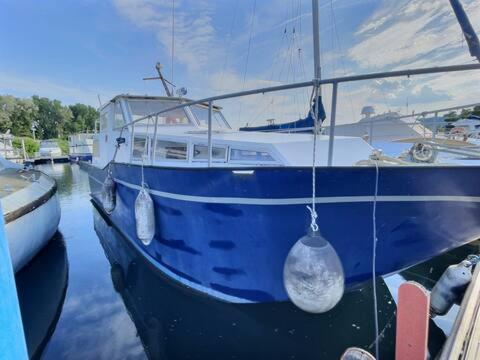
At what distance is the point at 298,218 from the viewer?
2918 mm

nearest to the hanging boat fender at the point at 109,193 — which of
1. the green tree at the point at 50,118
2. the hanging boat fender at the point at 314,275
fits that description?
the hanging boat fender at the point at 314,275

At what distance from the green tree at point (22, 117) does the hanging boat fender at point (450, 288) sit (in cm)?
5770

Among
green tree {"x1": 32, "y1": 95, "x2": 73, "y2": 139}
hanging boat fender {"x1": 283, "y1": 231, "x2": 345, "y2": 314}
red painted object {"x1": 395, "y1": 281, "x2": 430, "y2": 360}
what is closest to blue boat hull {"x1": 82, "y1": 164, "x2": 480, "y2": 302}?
hanging boat fender {"x1": 283, "y1": 231, "x2": 345, "y2": 314}

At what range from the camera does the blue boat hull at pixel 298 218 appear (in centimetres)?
278

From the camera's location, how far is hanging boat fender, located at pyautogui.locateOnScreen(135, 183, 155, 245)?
394 centimetres

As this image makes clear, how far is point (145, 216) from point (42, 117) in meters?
61.7

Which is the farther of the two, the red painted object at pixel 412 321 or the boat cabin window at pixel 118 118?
the boat cabin window at pixel 118 118

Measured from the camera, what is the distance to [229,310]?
3.54m

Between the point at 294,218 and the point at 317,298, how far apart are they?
0.84m

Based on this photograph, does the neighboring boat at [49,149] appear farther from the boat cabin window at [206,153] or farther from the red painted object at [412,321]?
the red painted object at [412,321]

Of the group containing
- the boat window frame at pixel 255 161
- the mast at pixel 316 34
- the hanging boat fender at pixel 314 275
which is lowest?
the hanging boat fender at pixel 314 275

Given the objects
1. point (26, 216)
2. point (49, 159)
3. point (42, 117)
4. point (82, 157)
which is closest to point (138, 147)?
point (26, 216)

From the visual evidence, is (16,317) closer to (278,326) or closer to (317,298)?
(317,298)

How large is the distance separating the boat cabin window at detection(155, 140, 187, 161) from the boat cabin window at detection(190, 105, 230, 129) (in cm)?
158
